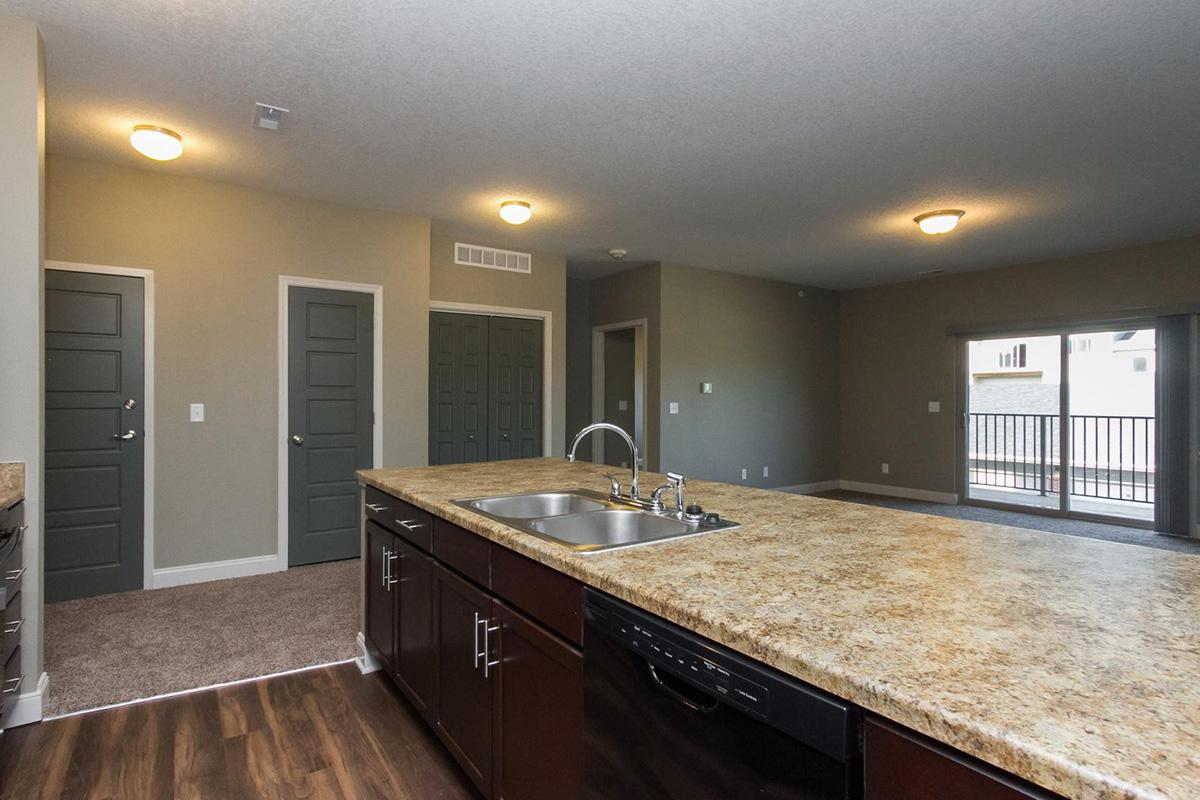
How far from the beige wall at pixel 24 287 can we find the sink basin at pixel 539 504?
1798 millimetres

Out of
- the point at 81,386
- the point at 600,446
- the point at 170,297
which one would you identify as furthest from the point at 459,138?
the point at 600,446

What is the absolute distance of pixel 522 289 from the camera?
19.0 feet

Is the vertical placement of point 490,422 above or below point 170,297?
below

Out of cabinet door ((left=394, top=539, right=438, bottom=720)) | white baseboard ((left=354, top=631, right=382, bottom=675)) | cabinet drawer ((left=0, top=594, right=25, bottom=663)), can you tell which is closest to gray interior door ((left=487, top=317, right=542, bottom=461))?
white baseboard ((left=354, top=631, right=382, bottom=675))

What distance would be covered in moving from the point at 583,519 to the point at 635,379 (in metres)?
5.07

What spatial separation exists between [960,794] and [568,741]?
0.87 metres

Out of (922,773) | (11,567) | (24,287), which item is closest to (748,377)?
(24,287)

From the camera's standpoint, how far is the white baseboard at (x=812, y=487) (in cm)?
751

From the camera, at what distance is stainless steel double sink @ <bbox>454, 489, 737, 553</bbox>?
1.68 metres

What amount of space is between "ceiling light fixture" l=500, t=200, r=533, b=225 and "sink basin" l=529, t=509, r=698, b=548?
10.0 ft

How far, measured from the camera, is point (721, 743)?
93 cm

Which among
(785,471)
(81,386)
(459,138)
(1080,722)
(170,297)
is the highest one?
(459,138)

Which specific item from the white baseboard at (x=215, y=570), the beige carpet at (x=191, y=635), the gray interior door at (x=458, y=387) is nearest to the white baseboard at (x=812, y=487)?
the gray interior door at (x=458, y=387)

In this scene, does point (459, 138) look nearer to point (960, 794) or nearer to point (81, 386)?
point (81, 386)
